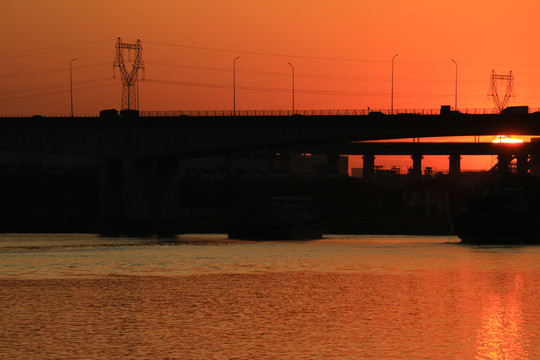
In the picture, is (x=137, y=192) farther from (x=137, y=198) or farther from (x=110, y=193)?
(x=110, y=193)

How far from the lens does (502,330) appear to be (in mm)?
32938

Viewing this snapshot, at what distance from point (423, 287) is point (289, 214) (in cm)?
7171

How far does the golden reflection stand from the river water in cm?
4

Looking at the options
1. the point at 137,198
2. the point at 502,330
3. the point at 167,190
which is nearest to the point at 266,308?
the point at 502,330

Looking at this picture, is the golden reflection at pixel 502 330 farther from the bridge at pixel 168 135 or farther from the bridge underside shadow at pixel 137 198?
the bridge underside shadow at pixel 137 198

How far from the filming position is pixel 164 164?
5030 inches

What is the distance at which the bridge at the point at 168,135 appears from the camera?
116 metres

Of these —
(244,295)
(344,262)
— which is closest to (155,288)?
(244,295)

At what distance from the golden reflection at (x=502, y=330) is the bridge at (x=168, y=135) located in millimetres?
71991

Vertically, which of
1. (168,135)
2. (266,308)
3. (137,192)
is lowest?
(266,308)

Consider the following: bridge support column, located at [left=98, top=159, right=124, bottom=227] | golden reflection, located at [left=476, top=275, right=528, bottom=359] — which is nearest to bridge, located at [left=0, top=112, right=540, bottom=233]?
bridge support column, located at [left=98, top=159, right=124, bottom=227]

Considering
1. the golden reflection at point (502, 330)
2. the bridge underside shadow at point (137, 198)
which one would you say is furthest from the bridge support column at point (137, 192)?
the golden reflection at point (502, 330)

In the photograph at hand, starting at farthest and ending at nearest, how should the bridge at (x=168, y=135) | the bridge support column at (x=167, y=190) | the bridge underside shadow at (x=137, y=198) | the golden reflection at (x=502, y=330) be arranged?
the bridge support column at (x=167, y=190)
the bridge underside shadow at (x=137, y=198)
the bridge at (x=168, y=135)
the golden reflection at (x=502, y=330)

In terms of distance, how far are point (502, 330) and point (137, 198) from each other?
305 ft
